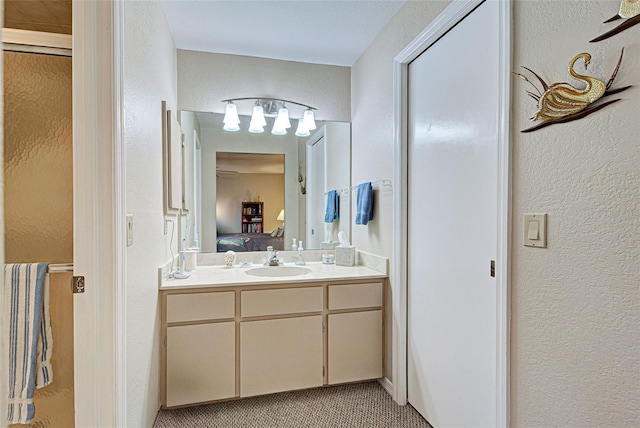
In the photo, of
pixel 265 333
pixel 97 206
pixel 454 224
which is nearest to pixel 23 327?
pixel 97 206

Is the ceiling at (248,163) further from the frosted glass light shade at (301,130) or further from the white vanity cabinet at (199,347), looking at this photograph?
the white vanity cabinet at (199,347)

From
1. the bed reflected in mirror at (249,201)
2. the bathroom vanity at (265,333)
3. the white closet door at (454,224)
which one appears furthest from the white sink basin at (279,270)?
the white closet door at (454,224)

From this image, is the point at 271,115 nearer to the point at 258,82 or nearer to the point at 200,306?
the point at 258,82

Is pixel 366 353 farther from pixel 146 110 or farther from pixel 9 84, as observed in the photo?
pixel 9 84

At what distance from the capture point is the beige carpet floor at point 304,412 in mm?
1999

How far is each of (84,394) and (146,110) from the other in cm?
120

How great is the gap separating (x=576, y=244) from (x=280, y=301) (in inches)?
61.5

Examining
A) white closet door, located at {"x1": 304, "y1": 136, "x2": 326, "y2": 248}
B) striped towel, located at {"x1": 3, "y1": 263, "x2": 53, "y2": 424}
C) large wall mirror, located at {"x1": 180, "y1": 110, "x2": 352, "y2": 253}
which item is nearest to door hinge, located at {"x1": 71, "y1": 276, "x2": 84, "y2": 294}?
striped towel, located at {"x1": 3, "y1": 263, "x2": 53, "y2": 424}

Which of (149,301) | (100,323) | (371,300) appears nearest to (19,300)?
(100,323)

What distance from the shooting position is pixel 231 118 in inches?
105

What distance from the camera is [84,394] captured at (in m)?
1.28

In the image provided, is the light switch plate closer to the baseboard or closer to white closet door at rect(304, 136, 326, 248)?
the baseboard

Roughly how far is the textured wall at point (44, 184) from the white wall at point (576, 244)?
1.70 metres

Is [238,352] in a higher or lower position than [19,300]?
lower
